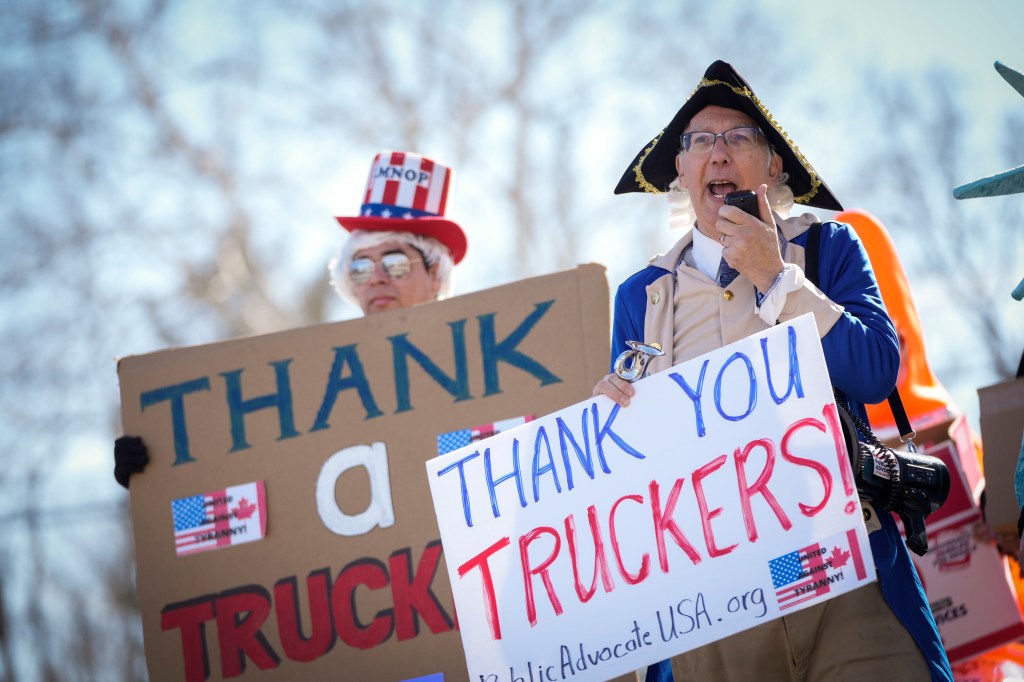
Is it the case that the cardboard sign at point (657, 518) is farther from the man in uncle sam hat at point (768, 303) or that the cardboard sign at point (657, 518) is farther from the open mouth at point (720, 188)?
the open mouth at point (720, 188)

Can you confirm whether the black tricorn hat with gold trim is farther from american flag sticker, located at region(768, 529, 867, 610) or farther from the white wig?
the white wig

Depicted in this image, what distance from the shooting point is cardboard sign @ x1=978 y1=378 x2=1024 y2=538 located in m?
3.33

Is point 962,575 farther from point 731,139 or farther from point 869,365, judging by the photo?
point 731,139

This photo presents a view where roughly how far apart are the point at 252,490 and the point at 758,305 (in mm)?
1778

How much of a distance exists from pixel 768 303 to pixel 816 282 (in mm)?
199

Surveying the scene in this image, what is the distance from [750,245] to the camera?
7.25 ft

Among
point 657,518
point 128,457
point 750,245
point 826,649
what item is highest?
point 128,457

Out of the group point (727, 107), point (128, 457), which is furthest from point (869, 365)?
point (128, 457)

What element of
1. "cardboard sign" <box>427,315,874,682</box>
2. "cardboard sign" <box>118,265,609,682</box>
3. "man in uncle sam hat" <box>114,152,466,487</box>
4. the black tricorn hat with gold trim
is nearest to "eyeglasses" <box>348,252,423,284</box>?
"man in uncle sam hat" <box>114,152,466,487</box>

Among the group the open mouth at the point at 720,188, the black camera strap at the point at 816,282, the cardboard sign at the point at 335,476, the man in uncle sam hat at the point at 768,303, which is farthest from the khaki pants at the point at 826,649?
the cardboard sign at the point at 335,476

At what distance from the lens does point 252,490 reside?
3.44m

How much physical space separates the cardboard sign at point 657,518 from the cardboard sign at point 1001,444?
1421 mm

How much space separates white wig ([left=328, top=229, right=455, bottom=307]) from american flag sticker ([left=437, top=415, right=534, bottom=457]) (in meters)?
0.69

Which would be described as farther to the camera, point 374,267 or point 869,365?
point 374,267
